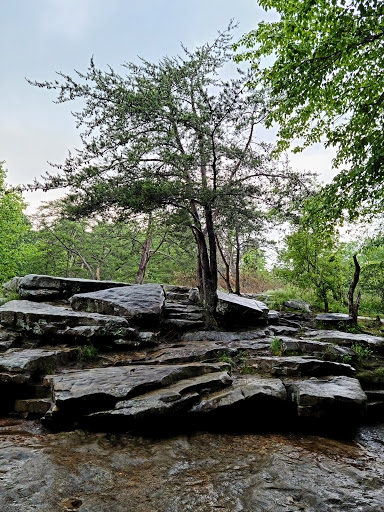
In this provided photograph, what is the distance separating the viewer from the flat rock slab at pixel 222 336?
8.18 metres

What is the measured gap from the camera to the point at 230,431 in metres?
4.23

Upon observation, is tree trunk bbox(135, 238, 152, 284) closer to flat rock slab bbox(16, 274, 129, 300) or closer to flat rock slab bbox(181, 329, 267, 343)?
→ flat rock slab bbox(16, 274, 129, 300)

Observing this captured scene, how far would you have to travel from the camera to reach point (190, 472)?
3113mm

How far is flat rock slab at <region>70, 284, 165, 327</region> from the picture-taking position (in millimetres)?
7902

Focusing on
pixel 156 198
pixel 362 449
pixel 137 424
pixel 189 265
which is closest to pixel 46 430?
pixel 137 424

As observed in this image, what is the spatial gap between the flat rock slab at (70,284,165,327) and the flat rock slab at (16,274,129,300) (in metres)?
1.42

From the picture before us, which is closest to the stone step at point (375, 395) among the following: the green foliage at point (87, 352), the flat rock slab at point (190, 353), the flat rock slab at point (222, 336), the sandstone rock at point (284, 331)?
the flat rock slab at point (190, 353)

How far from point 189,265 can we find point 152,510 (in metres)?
19.4

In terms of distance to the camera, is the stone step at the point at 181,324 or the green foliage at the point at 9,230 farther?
the green foliage at the point at 9,230

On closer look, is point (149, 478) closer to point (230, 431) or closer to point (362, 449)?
point (230, 431)

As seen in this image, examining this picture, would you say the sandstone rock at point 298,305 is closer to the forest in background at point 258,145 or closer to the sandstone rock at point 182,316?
the forest in background at point 258,145

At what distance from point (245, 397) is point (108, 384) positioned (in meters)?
2.38

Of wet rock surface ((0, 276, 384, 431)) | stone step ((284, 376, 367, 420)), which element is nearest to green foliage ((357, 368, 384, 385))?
wet rock surface ((0, 276, 384, 431))

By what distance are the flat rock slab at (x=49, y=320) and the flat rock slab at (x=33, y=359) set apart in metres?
0.69
